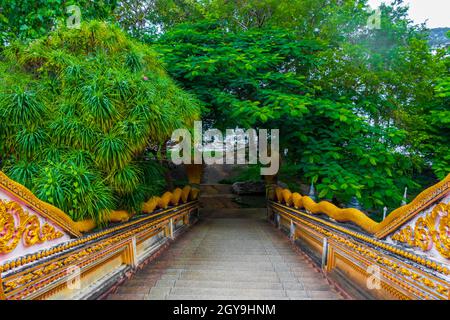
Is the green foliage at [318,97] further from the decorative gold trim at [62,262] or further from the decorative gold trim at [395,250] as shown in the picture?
the decorative gold trim at [62,262]

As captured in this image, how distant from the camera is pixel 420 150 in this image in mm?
6410

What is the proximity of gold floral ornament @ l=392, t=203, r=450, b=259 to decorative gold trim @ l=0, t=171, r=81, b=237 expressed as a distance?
8.77ft

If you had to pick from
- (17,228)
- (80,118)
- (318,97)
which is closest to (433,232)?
(17,228)

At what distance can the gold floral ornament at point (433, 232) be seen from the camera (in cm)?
154

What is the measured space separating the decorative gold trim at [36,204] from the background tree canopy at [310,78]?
1119mm

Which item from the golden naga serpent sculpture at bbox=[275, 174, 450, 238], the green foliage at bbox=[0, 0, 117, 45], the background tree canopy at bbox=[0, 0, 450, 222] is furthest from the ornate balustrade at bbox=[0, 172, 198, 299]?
the green foliage at bbox=[0, 0, 117, 45]

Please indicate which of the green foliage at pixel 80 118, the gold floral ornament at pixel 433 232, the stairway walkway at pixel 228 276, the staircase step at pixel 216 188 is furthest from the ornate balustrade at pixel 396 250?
the staircase step at pixel 216 188

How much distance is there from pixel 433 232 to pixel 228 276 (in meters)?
1.83

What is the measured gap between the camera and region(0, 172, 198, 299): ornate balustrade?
153cm

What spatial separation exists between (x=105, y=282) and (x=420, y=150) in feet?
24.3

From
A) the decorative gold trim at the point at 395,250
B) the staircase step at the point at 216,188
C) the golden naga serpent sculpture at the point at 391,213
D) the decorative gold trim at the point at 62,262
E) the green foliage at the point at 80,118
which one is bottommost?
the staircase step at the point at 216,188

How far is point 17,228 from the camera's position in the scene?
173cm

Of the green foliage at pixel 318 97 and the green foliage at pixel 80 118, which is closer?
the green foliage at pixel 80 118

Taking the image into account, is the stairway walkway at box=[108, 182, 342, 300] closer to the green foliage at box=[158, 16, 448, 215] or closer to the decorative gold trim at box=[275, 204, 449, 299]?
the decorative gold trim at box=[275, 204, 449, 299]
